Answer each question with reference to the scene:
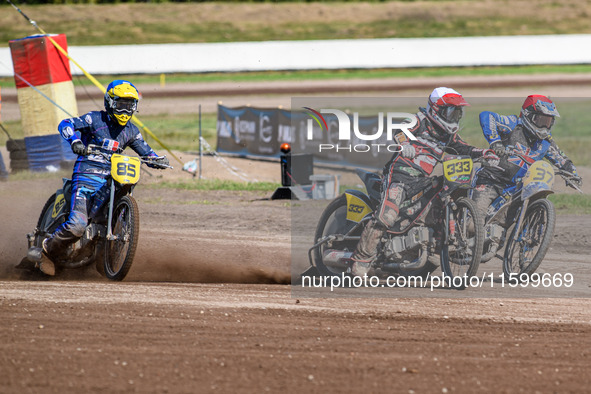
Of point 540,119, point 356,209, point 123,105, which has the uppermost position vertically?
point 123,105

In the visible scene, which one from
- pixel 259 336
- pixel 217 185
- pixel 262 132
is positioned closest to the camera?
pixel 259 336

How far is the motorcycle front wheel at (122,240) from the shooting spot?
7.86 meters

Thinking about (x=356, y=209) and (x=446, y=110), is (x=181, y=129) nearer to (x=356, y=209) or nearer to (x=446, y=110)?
(x=356, y=209)

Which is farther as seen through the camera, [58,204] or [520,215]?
[58,204]

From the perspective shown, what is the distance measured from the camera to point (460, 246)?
813cm

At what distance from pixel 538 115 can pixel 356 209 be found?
220cm

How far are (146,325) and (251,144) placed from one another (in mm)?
13700

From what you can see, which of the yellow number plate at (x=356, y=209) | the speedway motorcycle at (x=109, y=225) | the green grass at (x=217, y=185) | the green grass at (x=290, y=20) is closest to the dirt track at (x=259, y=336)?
the speedway motorcycle at (x=109, y=225)

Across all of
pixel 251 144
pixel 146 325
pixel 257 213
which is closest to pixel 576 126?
pixel 251 144

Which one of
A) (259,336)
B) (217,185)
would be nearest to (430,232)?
(259,336)

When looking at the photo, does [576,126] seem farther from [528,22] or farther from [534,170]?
[528,22]

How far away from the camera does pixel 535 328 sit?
21.5 feet

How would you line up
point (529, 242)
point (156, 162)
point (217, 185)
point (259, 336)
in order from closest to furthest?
point (259, 336) < point (529, 242) < point (156, 162) < point (217, 185)

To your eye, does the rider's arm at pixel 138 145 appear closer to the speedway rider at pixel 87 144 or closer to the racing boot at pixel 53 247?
the speedway rider at pixel 87 144
